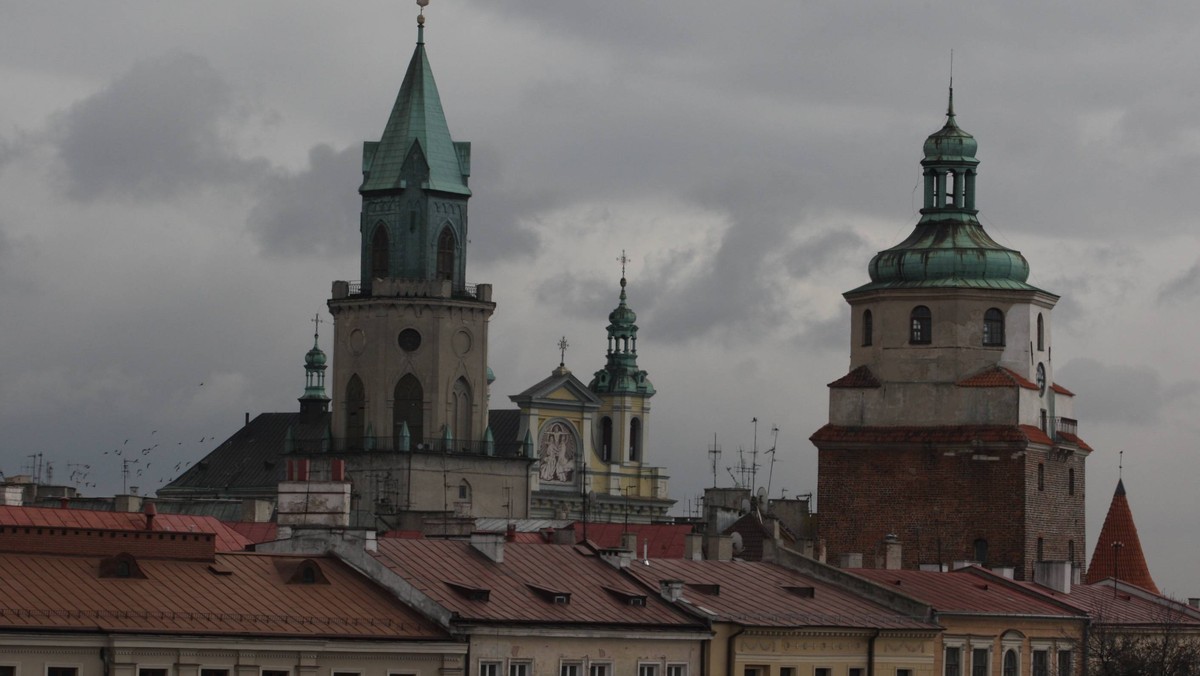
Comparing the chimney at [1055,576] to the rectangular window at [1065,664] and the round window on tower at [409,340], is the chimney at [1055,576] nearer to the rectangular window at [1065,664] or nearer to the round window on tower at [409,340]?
the rectangular window at [1065,664]

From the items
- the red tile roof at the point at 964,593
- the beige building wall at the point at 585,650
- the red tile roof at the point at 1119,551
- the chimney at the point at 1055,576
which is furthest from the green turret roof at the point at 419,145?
the beige building wall at the point at 585,650

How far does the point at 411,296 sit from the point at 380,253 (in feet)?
8.56

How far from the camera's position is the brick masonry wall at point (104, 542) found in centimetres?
7212

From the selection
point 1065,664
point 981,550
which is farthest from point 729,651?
point 981,550

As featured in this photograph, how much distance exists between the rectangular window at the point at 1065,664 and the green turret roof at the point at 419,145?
68477mm

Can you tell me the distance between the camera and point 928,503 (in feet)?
440

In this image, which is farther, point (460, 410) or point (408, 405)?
point (460, 410)

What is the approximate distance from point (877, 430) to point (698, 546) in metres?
32.7

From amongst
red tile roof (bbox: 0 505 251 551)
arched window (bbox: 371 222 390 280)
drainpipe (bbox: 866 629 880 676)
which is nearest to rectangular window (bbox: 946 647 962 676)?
drainpipe (bbox: 866 629 880 676)

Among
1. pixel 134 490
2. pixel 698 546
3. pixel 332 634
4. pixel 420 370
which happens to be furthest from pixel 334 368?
pixel 332 634

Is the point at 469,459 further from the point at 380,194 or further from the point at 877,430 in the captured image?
the point at 877,430

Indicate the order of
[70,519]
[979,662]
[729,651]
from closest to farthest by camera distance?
[70,519] → [729,651] → [979,662]

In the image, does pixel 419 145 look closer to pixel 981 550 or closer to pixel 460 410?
pixel 460 410

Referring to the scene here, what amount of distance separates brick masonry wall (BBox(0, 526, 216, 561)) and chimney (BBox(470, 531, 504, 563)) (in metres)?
8.76
